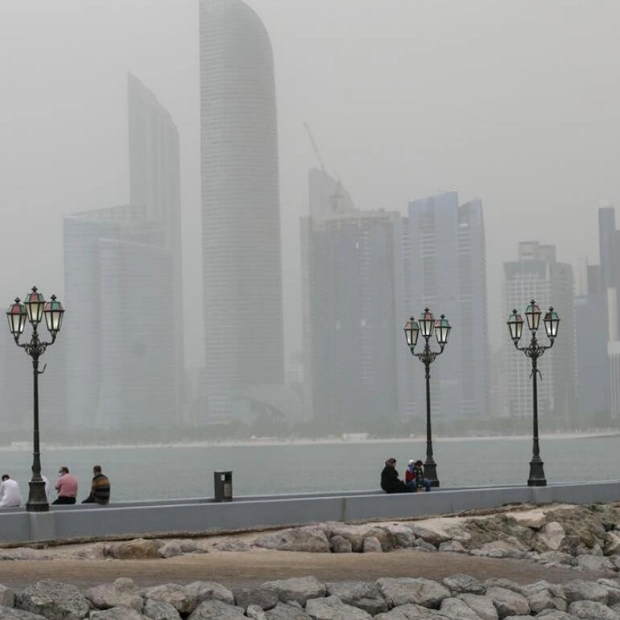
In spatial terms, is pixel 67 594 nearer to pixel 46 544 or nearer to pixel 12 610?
pixel 12 610

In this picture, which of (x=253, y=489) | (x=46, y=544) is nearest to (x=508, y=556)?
(x=46, y=544)

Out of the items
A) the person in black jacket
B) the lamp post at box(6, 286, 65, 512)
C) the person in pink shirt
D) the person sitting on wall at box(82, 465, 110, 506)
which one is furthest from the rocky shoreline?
the person in pink shirt

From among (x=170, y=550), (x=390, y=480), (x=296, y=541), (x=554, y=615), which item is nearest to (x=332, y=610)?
(x=554, y=615)

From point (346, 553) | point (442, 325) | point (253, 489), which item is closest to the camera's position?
point (346, 553)

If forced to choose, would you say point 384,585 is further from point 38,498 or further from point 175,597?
point 38,498

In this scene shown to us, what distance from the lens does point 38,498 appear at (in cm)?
2433

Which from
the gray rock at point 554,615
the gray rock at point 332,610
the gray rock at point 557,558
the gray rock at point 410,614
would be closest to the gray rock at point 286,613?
the gray rock at point 332,610

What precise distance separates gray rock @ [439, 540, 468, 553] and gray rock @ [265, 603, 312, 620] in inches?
276

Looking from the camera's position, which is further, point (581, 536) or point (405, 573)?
point (581, 536)

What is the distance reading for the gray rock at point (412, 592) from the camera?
68.3 feet

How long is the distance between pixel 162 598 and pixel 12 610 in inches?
85.3

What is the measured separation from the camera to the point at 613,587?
77.3 feet

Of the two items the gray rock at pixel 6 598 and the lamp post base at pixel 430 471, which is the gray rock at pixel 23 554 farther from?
the lamp post base at pixel 430 471

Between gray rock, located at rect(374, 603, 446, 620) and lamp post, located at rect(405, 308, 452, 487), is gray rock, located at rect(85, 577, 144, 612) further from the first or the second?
lamp post, located at rect(405, 308, 452, 487)
